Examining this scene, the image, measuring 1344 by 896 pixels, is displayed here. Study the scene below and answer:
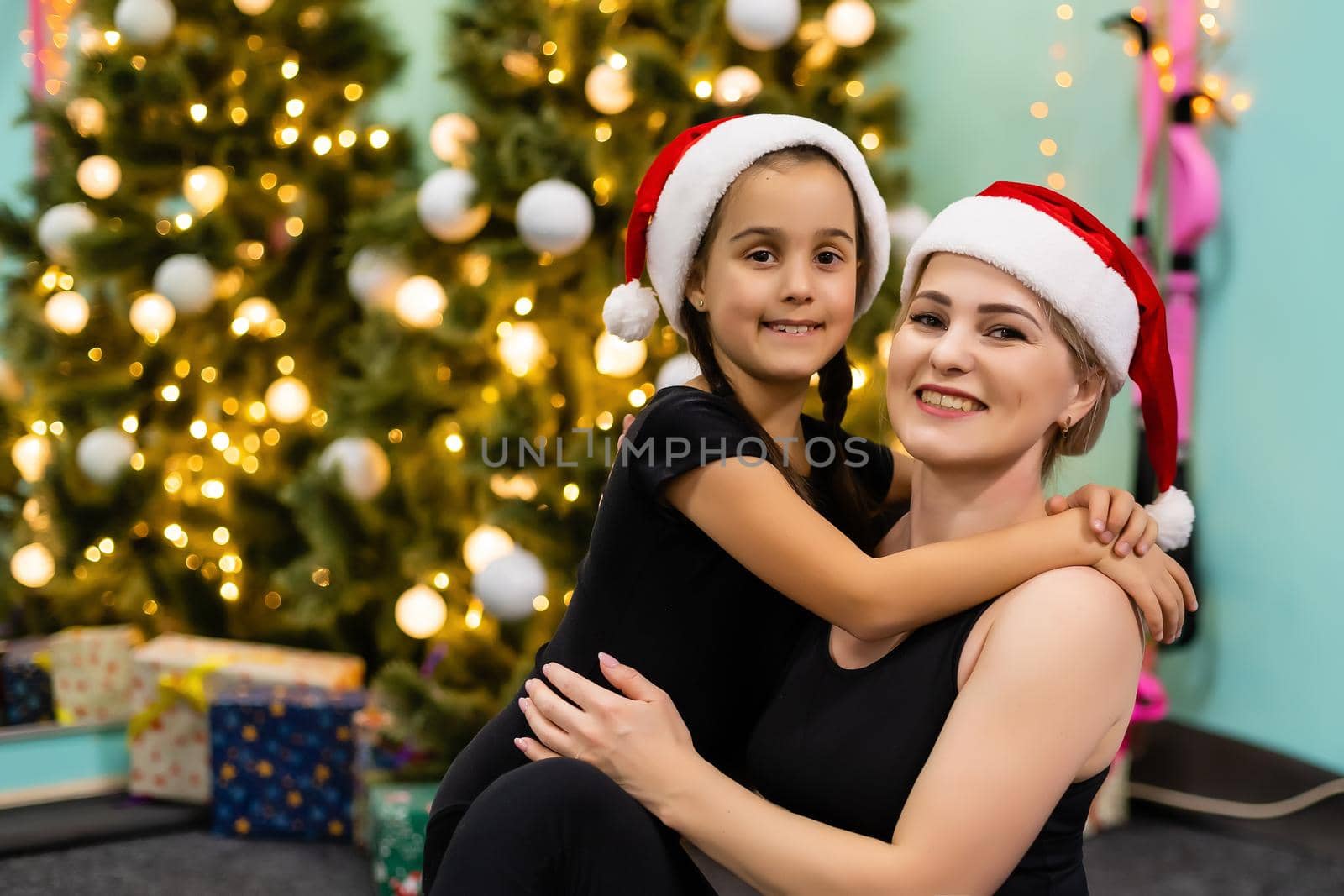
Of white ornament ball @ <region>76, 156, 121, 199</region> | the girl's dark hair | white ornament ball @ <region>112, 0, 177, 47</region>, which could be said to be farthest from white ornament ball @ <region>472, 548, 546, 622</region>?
white ornament ball @ <region>112, 0, 177, 47</region>

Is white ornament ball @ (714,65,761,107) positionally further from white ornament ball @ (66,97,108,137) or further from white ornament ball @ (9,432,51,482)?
white ornament ball @ (9,432,51,482)

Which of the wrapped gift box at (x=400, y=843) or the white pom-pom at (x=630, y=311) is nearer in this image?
the white pom-pom at (x=630, y=311)

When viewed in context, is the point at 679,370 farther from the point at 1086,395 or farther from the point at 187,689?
the point at 187,689

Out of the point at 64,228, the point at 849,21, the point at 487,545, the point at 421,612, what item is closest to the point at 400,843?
the point at 421,612

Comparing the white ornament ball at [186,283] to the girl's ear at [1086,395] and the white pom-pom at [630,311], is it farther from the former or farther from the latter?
the girl's ear at [1086,395]

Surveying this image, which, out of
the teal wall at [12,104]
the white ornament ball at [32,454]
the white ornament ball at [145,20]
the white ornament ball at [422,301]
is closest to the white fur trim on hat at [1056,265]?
the white ornament ball at [422,301]

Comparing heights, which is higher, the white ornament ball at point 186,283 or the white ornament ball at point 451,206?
the white ornament ball at point 451,206

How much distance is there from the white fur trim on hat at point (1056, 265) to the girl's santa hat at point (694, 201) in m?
0.32

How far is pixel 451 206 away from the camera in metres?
2.50

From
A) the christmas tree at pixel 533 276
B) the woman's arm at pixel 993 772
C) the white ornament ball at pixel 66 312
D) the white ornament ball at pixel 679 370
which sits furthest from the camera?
the white ornament ball at pixel 66 312

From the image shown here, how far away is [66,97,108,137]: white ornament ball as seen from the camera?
9.83ft

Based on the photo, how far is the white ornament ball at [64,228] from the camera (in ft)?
9.48

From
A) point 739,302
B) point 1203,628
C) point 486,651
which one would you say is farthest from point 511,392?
point 1203,628

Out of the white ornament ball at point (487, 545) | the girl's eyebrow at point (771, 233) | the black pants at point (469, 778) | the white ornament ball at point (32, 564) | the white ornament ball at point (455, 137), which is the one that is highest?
the white ornament ball at point (455, 137)
